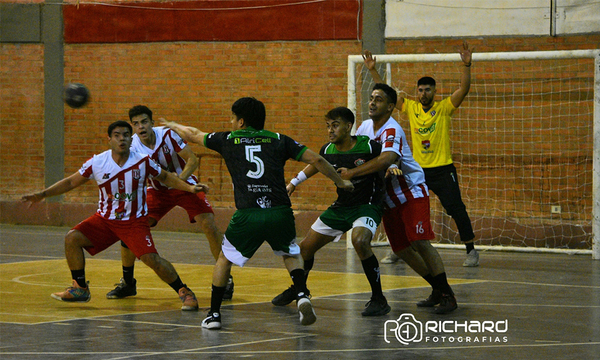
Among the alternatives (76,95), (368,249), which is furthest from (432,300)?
(76,95)

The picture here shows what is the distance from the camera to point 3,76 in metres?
18.5

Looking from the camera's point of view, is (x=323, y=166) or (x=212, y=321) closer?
(x=323, y=166)

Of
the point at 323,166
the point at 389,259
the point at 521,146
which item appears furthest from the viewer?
the point at 521,146

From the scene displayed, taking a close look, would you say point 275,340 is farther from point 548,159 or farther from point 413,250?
point 548,159

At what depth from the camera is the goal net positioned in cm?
1431

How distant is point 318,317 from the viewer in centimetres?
835

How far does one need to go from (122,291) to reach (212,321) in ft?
7.15

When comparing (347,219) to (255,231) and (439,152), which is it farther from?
(439,152)

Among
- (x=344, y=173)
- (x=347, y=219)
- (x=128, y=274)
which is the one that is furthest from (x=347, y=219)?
(x=128, y=274)

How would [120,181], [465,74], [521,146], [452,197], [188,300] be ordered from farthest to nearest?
[521,146] < [452,197] < [465,74] < [120,181] < [188,300]

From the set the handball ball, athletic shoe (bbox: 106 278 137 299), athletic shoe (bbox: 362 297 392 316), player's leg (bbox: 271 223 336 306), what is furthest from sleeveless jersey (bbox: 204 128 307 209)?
the handball ball

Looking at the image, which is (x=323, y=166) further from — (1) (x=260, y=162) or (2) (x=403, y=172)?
Result: (2) (x=403, y=172)

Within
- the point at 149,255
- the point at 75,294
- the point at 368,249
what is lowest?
the point at 75,294

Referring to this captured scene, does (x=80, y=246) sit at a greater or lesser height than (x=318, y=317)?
greater
